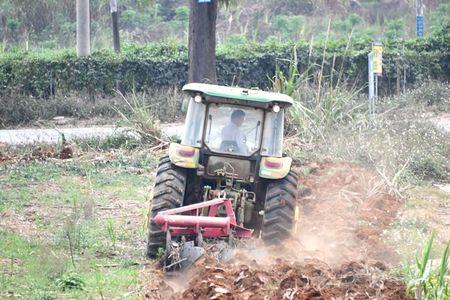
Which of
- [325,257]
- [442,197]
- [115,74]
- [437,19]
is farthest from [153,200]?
[437,19]

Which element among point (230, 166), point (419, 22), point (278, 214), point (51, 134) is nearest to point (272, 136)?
point (230, 166)

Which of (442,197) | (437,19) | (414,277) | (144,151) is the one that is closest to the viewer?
(414,277)

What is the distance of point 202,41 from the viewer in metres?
22.8

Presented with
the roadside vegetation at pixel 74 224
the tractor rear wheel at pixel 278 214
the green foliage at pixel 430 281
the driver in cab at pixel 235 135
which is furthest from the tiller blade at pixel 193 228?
the green foliage at pixel 430 281

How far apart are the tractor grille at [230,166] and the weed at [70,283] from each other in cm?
241

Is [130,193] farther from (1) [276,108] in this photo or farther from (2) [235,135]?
(1) [276,108]

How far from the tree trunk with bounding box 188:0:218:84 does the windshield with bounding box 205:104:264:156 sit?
10884 millimetres

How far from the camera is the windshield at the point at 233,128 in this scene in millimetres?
11656

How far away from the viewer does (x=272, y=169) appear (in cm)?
1136

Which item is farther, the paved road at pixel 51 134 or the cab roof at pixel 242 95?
the paved road at pixel 51 134

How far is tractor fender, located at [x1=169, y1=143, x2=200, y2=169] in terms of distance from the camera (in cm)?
1137

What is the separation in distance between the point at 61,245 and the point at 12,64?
1607 cm

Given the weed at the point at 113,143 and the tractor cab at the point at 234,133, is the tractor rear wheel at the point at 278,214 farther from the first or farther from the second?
the weed at the point at 113,143

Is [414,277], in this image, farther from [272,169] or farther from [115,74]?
[115,74]
